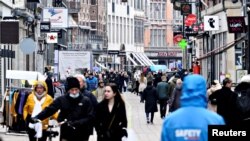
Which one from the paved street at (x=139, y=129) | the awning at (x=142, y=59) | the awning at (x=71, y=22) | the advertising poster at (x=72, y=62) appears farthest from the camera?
the awning at (x=142, y=59)

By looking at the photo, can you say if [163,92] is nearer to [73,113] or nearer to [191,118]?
[73,113]

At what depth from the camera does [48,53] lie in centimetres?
7875

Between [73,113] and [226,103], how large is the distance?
3.39m

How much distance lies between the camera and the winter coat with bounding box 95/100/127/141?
14.9m

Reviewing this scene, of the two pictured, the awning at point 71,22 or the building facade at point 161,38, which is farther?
the building facade at point 161,38

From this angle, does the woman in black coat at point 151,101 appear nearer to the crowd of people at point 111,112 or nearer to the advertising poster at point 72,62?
the crowd of people at point 111,112

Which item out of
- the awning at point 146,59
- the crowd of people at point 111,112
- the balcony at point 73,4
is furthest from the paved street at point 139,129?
the awning at point 146,59

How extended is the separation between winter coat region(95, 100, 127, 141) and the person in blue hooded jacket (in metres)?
6.71

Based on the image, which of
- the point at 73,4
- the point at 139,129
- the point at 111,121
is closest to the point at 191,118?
the point at 111,121

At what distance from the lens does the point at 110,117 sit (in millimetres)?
14898

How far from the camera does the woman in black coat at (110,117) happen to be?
14.9 m

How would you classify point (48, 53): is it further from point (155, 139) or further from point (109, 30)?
point (155, 139)

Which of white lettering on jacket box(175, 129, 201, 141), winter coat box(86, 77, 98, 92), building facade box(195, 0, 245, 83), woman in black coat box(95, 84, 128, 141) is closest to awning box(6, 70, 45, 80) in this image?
woman in black coat box(95, 84, 128, 141)

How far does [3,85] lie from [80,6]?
65.0 metres
